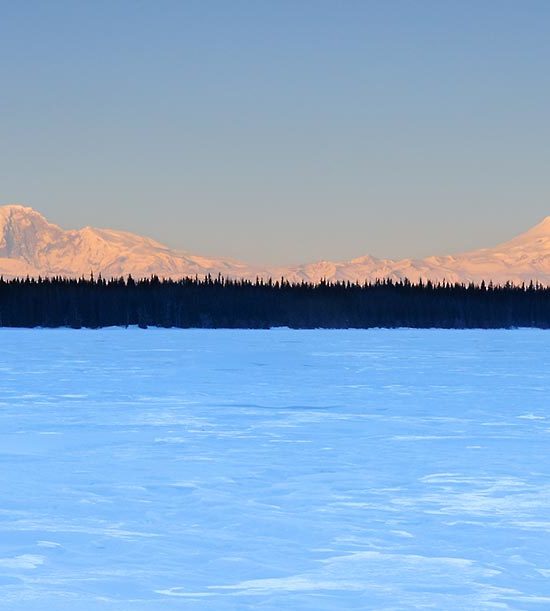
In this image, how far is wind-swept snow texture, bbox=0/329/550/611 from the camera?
8.09 m

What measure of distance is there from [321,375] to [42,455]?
69.1ft

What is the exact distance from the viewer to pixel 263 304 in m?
139

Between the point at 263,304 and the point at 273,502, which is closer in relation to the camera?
the point at 273,502

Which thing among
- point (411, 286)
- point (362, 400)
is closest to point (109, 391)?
point (362, 400)

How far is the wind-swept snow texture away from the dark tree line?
102410mm

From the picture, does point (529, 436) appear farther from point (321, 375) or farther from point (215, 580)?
point (321, 375)

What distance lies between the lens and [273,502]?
11.8m

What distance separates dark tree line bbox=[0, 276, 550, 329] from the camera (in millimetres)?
Answer: 127250

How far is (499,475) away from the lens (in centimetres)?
1377

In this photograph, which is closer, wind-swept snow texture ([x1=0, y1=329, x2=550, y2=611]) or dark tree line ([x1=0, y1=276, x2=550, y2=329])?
wind-swept snow texture ([x1=0, y1=329, x2=550, y2=611])

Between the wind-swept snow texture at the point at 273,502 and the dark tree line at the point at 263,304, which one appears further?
the dark tree line at the point at 263,304

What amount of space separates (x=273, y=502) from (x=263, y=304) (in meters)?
128

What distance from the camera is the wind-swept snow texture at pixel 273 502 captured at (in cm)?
809

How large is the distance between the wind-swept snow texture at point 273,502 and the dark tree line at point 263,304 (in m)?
102
